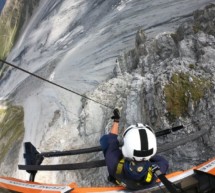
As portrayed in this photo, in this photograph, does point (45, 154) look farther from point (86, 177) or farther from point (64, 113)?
point (64, 113)

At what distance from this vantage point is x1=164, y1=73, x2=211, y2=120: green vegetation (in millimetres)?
9781

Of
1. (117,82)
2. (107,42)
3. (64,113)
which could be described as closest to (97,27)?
(107,42)

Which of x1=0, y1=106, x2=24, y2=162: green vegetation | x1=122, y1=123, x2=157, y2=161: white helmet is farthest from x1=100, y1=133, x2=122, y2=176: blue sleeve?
x1=0, y1=106, x2=24, y2=162: green vegetation

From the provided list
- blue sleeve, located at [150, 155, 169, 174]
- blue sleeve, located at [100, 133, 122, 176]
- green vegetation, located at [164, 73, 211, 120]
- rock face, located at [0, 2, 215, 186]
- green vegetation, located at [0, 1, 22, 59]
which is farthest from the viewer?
green vegetation, located at [0, 1, 22, 59]

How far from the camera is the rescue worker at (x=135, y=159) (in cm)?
Answer: 522

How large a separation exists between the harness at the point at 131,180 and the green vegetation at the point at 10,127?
14.7 m

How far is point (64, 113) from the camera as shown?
61.3 feet

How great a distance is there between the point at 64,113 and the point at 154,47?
6813 millimetres

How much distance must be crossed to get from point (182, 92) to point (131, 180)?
5001mm

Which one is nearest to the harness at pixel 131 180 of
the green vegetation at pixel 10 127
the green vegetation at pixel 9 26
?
the green vegetation at pixel 10 127

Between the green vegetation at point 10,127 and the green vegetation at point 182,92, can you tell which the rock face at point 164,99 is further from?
the green vegetation at point 10,127

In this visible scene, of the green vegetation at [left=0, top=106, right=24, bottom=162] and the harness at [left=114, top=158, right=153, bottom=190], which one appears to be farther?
the green vegetation at [left=0, top=106, right=24, bottom=162]

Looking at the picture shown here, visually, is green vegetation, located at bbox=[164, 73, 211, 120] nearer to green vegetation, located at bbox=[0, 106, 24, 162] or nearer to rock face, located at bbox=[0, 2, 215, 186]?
rock face, located at bbox=[0, 2, 215, 186]

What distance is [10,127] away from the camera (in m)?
23.0
